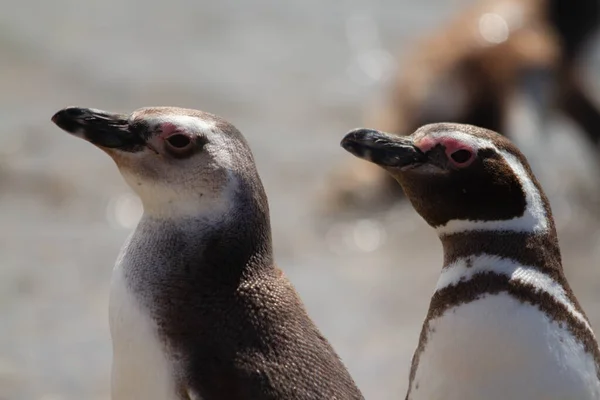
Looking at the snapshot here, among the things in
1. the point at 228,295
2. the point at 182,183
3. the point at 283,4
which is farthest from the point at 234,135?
the point at 283,4

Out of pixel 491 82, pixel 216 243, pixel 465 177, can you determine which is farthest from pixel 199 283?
pixel 491 82

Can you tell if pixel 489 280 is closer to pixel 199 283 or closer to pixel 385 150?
pixel 385 150

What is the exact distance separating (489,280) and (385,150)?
45 cm

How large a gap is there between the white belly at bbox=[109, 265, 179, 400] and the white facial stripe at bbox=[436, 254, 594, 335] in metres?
0.80

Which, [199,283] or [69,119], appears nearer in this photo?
[199,283]

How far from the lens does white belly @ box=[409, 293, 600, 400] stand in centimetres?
335

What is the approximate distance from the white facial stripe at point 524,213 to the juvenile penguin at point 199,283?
0.54m

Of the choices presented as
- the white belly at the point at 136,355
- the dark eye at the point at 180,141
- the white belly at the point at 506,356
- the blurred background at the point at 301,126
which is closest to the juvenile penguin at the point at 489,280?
the white belly at the point at 506,356

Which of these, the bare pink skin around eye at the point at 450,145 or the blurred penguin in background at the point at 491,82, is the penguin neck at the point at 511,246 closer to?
the bare pink skin around eye at the point at 450,145

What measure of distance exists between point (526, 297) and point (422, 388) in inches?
15.1

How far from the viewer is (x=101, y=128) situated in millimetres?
3484

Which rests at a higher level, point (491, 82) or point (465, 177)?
point (491, 82)

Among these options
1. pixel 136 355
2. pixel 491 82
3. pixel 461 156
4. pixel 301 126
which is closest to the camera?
pixel 136 355

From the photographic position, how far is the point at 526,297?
3.41 meters
